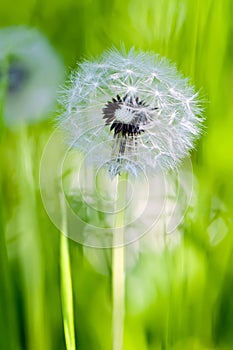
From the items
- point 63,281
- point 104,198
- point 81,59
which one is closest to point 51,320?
point 63,281

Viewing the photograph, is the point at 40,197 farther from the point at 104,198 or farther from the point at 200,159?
the point at 200,159

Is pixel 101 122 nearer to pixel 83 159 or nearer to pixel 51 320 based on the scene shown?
pixel 83 159

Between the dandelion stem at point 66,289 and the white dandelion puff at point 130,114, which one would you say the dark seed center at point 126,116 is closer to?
the white dandelion puff at point 130,114

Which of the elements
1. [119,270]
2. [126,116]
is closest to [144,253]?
[119,270]

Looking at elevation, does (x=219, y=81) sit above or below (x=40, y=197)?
above

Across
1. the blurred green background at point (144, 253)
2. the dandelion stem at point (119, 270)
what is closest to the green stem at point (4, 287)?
the blurred green background at point (144, 253)

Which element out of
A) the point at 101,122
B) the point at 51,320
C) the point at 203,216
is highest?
the point at 101,122

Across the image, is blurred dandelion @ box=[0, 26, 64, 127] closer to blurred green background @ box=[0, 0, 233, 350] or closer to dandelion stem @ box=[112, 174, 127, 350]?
blurred green background @ box=[0, 0, 233, 350]

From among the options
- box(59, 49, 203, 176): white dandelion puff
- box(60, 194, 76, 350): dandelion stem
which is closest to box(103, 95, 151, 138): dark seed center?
box(59, 49, 203, 176): white dandelion puff
